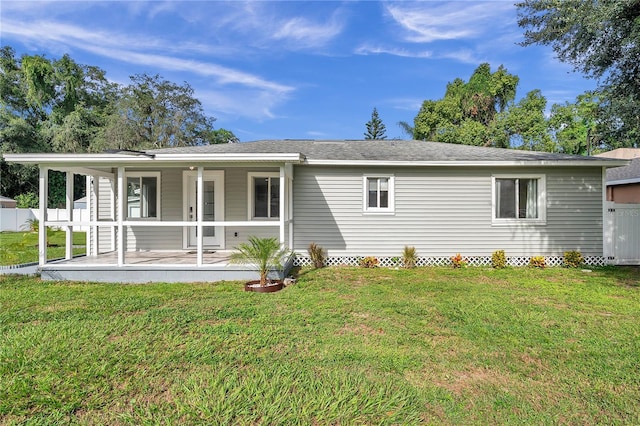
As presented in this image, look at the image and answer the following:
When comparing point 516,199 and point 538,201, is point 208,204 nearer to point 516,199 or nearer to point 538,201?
point 516,199

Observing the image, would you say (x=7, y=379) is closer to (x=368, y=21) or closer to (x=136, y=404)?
(x=136, y=404)

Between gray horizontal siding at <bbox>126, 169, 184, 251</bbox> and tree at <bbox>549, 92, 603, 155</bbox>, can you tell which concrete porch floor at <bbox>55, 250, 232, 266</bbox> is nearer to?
gray horizontal siding at <bbox>126, 169, 184, 251</bbox>

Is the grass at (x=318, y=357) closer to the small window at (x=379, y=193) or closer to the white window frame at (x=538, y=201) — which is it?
the white window frame at (x=538, y=201)

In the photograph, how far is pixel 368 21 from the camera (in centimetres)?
1120

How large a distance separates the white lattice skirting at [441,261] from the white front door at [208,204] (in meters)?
2.36

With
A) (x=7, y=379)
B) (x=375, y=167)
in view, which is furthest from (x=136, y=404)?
Answer: (x=375, y=167)

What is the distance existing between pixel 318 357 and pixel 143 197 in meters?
7.88

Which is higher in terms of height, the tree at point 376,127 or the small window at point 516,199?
the tree at point 376,127

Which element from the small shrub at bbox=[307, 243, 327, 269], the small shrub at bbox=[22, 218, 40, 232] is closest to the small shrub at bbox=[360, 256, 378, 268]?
the small shrub at bbox=[307, 243, 327, 269]

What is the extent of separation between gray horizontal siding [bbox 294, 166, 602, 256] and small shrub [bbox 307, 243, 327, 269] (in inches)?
7.9

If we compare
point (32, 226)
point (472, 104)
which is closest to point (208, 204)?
point (32, 226)

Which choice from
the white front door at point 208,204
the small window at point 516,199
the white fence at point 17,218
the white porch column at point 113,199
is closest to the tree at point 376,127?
the white fence at point 17,218

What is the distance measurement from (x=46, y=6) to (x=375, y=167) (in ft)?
29.2

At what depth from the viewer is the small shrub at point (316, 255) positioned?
873 cm
